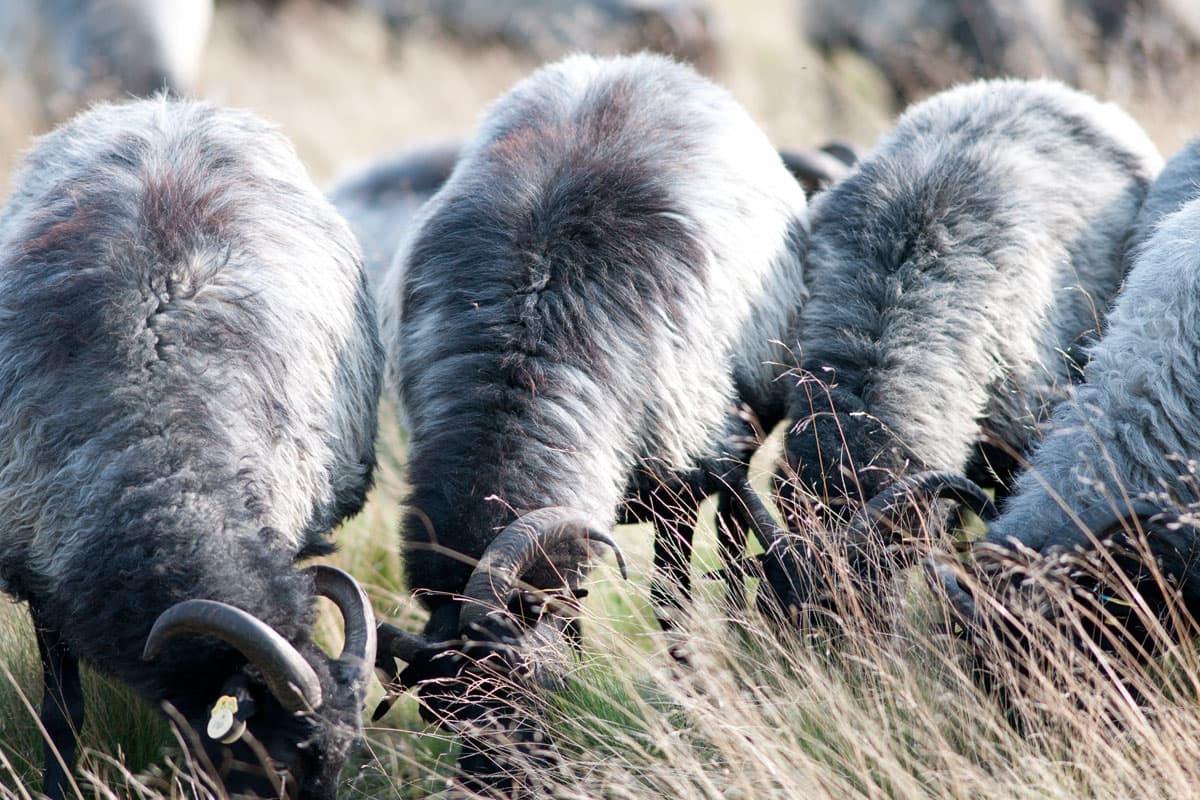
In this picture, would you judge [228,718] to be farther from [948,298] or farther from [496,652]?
[948,298]

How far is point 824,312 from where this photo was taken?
5348 millimetres

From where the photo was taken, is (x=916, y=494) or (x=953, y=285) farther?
(x=953, y=285)

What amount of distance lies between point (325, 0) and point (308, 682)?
Answer: 14479 millimetres

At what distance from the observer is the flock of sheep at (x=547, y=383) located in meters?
4.03

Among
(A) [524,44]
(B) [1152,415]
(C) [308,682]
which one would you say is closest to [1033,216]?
(B) [1152,415]

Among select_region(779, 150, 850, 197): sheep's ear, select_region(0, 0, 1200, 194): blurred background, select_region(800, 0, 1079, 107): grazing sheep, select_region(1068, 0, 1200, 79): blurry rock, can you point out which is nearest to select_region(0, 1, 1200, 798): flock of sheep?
select_region(779, 150, 850, 197): sheep's ear

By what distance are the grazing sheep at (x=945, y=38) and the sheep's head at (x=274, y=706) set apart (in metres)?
8.95

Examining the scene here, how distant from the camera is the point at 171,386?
170 inches

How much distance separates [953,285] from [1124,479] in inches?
49.7

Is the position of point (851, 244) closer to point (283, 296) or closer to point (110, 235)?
point (283, 296)

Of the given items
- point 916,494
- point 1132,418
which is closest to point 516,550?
point 916,494

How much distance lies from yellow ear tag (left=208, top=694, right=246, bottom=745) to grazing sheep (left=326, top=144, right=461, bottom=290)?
4.47 meters

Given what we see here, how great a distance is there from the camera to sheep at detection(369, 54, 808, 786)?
439cm

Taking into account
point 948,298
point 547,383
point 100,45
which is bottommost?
point 100,45
